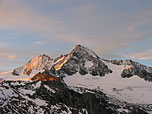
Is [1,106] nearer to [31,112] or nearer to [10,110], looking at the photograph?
[10,110]

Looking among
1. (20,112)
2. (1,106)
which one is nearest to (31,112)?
(20,112)

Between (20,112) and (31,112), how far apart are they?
10.9 metres

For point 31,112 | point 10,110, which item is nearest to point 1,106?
point 10,110

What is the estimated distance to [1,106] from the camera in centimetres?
18850

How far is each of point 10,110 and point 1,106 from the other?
960 cm

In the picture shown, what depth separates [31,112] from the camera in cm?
19588

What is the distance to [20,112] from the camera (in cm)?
18900

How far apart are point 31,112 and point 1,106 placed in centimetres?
2689

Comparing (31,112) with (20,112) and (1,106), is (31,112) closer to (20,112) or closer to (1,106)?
(20,112)

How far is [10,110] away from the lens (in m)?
186

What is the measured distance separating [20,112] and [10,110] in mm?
8851
